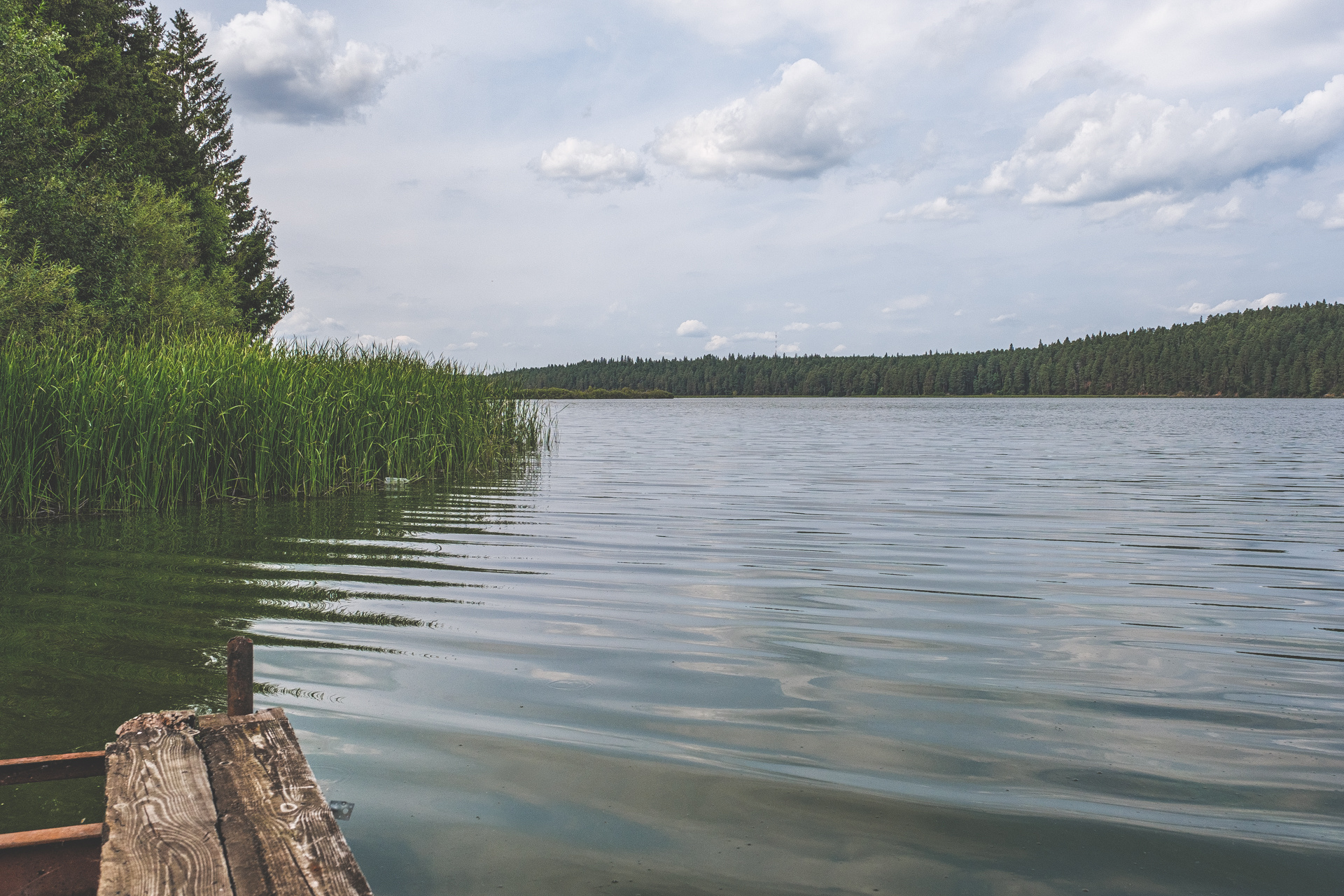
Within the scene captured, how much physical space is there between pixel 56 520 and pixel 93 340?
751 centimetres

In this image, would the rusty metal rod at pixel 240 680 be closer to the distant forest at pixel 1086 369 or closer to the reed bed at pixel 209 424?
the reed bed at pixel 209 424

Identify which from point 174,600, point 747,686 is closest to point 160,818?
point 747,686

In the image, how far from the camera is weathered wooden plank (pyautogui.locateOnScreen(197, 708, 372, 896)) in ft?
6.43

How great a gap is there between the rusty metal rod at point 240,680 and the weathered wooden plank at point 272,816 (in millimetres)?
36

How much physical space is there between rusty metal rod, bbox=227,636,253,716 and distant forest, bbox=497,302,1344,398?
4744 inches

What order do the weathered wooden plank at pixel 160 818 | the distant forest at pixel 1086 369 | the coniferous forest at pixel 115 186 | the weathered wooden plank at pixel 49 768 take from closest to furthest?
the weathered wooden plank at pixel 160 818 < the weathered wooden plank at pixel 49 768 < the coniferous forest at pixel 115 186 < the distant forest at pixel 1086 369

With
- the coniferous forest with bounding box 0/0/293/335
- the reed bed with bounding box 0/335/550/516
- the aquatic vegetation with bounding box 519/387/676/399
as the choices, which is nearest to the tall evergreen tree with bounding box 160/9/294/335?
the coniferous forest with bounding box 0/0/293/335

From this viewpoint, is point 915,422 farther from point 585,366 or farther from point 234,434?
point 585,366

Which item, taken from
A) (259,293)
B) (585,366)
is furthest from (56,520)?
(585,366)

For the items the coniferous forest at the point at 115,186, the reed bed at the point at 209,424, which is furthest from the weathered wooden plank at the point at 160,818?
the coniferous forest at the point at 115,186

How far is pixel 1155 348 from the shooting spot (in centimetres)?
13350

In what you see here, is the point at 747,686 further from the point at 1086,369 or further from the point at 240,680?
the point at 1086,369

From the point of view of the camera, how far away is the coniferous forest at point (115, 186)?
58.4ft

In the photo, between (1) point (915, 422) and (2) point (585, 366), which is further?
(2) point (585, 366)
